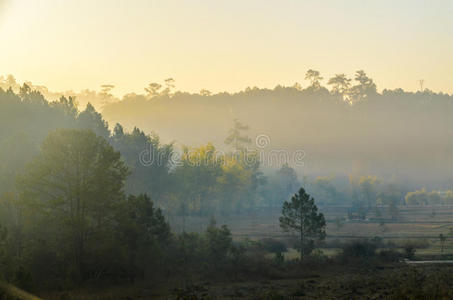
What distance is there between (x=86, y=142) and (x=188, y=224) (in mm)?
49273

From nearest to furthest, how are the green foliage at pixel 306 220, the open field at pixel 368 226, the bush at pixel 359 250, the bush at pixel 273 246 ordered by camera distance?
the green foliage at pixel 306 220 < the bush at pixel 359 250 < the bush at pixel 273 246 < the open field at pixel 368 226

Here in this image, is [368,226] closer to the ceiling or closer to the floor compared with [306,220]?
closer to the floor

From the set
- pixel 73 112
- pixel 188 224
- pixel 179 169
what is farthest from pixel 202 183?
pixel 73 112

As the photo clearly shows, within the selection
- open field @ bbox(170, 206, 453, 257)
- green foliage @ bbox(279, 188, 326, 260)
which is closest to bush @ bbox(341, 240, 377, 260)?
open field @ bbox(170, 206, 453, 257)

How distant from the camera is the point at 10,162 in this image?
46281mm

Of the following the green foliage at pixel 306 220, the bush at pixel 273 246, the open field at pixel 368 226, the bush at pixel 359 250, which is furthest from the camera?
the open field at pixel 368 226

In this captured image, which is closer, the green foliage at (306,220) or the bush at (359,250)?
the green foliage at (306,220)

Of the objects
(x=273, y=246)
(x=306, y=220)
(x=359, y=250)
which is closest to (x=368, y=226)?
(x=273, y=246)

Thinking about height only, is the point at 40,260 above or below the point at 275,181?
below

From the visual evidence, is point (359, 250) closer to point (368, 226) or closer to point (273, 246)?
point (273, 246)

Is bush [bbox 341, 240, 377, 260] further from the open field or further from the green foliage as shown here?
the green foliage

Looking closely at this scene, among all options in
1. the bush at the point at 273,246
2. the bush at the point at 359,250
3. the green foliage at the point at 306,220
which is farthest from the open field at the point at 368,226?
the green foliage at the point at 306,220

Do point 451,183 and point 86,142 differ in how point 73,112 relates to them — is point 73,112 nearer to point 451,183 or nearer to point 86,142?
point 86,142

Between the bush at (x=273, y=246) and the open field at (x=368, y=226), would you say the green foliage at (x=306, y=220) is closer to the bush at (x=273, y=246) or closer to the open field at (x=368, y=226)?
the open field at (x=368, y=226)
